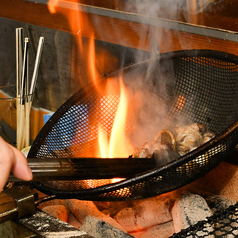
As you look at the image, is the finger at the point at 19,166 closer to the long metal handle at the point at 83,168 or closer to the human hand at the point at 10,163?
the human hand at the point at 10,163

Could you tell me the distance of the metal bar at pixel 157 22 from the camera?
6.08 ft

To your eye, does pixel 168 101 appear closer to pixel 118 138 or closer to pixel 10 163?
pixel 118 138

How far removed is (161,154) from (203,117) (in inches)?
19.8

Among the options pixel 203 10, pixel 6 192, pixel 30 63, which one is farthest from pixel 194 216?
pixel 30 63

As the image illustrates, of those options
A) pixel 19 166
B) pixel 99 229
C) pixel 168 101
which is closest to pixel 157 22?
pixel 168 101

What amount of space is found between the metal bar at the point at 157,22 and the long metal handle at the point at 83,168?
846 millimetres

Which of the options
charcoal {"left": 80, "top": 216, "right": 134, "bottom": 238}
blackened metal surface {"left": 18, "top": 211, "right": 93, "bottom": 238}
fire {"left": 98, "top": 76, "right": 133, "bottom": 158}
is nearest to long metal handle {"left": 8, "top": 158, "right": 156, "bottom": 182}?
blackened metal surface {"left": 18, "top": 211, "right": 93, "bottom": 238}

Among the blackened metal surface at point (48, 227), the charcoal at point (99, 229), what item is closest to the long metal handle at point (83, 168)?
the blackened metal surface at point (48, 227)

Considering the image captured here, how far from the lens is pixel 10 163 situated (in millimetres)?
669

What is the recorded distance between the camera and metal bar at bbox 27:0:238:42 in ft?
6.08

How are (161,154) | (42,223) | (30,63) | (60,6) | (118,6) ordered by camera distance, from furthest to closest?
1. (30,63)
2. (60,6)
3. (118,6)
4. (161,154)
5. (42,223)

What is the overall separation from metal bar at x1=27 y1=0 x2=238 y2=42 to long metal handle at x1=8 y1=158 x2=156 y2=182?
0.85 metres

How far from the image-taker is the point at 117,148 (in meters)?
1.99

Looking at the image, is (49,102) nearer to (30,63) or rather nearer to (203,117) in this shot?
(30,63)
